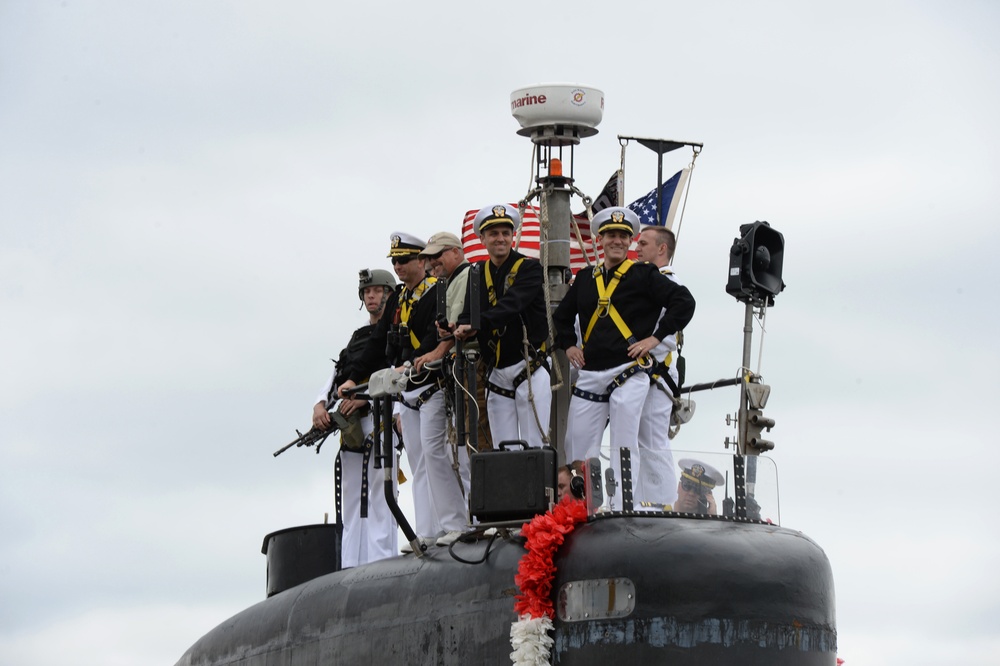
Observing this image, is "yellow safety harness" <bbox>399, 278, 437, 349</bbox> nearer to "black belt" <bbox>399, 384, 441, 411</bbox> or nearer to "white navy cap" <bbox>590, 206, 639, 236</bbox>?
"black belt" <bbox>399, 384, 441, 411</bbox>

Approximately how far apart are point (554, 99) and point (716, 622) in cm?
695

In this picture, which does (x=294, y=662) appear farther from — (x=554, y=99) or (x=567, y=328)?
(x=554, y=99)

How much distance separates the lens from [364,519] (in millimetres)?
19141

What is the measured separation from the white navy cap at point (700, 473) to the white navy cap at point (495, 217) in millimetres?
4108

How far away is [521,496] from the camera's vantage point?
12445 mm

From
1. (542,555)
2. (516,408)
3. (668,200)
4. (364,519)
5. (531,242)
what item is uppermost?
(668,200)

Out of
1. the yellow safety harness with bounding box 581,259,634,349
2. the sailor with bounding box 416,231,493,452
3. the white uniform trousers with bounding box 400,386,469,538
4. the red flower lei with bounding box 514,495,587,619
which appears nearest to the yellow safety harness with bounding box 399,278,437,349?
the sailor with bounding box 416,231,493,452

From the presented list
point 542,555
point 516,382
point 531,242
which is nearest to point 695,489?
point 542,555

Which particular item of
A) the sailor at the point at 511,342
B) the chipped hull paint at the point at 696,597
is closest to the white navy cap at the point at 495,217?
the sailor at the point at 511,342

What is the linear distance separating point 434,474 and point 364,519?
315 centimetres

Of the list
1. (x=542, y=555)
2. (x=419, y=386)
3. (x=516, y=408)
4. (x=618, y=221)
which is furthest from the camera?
(x=419, y=386)

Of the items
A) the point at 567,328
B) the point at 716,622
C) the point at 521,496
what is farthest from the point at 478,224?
the point at 716,622

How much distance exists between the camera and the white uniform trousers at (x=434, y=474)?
16.0m

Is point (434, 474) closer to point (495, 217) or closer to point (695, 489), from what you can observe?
point (495, 217)
